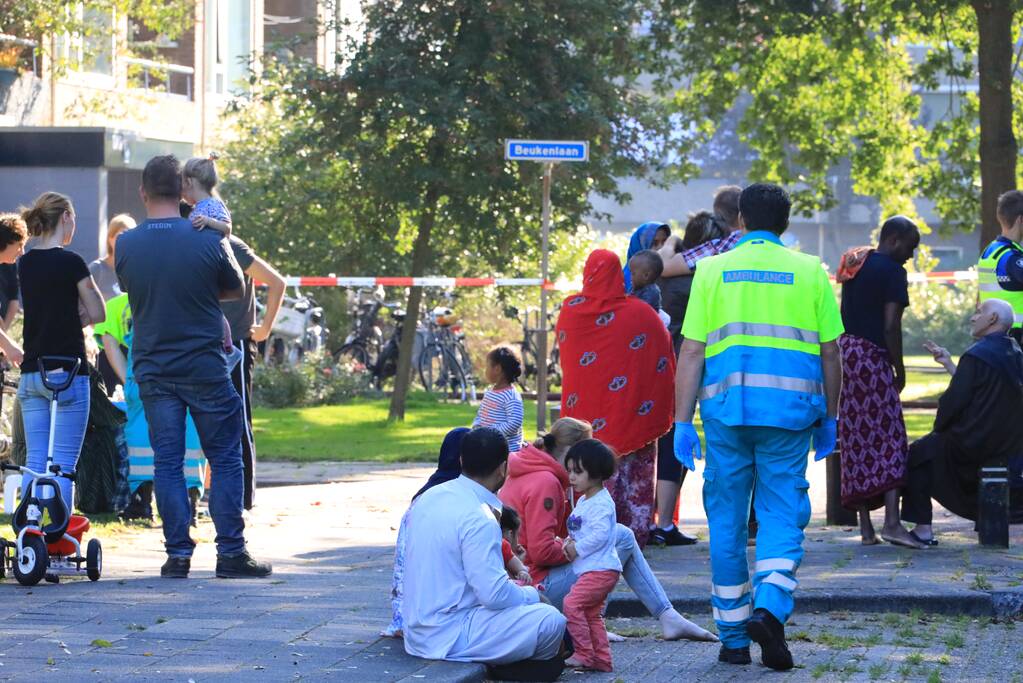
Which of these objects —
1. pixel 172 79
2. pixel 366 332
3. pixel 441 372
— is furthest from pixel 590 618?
pixel 172 79

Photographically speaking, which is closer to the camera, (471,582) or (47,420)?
(471,582)

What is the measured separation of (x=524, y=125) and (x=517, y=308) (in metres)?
7.89

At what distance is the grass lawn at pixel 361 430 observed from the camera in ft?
54.7

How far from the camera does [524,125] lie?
1983cm

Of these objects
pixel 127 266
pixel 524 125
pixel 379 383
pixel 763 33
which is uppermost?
pixel 763 33

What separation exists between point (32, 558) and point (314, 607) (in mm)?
1388

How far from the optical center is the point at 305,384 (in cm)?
2336

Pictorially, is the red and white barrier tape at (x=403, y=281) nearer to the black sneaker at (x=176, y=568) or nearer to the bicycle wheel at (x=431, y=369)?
the bicycle wheel at (x=431, y=369)

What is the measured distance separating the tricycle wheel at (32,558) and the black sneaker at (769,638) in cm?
343

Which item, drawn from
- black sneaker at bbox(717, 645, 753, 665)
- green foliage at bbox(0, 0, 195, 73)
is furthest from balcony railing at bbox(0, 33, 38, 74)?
black sneaker at bbox(717, 645, 753, 665)

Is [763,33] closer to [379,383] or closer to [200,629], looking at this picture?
[379,383]

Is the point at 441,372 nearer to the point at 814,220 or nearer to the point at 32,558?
the point at 32,558

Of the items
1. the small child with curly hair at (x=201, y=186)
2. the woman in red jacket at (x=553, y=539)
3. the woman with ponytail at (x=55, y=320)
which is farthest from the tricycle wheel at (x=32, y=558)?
the woman in red jacket at (x=553, y=539)

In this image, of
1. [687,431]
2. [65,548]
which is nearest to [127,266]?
[65,548]
